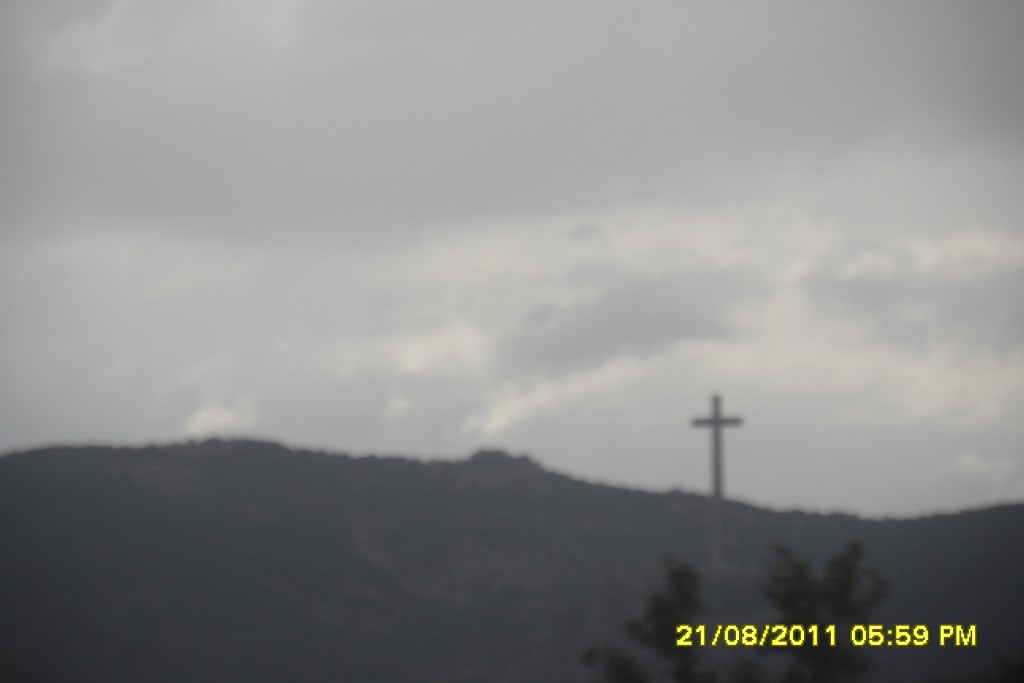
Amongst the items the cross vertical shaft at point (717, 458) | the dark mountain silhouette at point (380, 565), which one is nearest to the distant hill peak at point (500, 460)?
the dark mountain silhouette at point (380, 565)

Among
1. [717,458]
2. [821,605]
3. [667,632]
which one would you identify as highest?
[717,458]

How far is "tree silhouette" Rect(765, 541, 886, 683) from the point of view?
719 inches

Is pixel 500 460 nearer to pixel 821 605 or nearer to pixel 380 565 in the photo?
pixel 380 565

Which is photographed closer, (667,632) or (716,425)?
(667,632)

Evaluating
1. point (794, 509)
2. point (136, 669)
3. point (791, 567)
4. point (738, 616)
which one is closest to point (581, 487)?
point (794, 509)

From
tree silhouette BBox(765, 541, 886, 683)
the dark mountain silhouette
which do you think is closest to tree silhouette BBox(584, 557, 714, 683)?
tree silhouette BBox(765, 541, 886, 683)

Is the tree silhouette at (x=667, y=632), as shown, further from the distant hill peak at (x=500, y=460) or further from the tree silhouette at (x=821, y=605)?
the distant hill peak at (x=500, y=460)

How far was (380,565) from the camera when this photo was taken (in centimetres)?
5122

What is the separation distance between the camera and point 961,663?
3403cm

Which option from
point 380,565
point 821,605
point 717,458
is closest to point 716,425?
point 717,458

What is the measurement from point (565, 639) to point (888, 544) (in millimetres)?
16875

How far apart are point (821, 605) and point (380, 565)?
115 ft

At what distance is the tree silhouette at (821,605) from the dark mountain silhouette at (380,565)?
17260 millimetres

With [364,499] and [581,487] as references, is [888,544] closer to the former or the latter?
[581,487]
